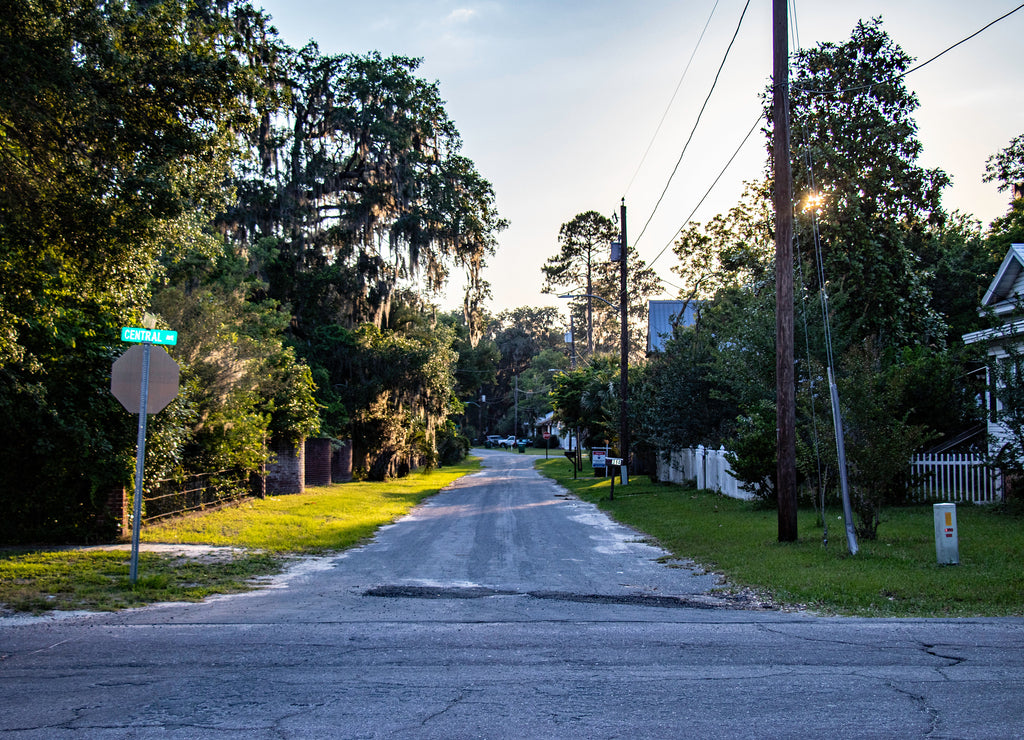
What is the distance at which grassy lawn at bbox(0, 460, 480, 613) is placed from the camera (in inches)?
369

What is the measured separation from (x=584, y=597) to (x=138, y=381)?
6245 mm

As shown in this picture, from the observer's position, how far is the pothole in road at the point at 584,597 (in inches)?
366

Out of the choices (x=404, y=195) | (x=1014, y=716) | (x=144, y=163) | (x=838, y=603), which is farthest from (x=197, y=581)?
(x=404, y=195)

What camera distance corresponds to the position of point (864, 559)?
1155 cm

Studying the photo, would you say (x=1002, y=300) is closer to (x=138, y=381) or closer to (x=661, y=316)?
(x=138, y=381)

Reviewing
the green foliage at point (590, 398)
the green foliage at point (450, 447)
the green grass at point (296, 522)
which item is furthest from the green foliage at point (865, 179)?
the green foliage at point (450, 447)

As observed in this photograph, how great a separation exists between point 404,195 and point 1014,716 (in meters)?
31.3

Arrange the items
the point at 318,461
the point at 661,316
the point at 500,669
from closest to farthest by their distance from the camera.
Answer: the point at 500,669 → the point at 318,461 → the point at 661,316

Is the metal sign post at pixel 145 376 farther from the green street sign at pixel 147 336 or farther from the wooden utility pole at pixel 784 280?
the wooden utility pole at pixel 784 280

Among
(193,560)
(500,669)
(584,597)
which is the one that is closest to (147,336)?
(193,560)

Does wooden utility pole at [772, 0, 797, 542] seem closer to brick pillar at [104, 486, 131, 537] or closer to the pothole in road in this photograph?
the pothole in road

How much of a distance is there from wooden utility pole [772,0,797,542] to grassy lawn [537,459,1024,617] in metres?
0.87

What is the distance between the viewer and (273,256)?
30312 millimetres

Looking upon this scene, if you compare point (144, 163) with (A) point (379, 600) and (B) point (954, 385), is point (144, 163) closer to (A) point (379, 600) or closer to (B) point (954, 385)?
(A) point (379, 600)
